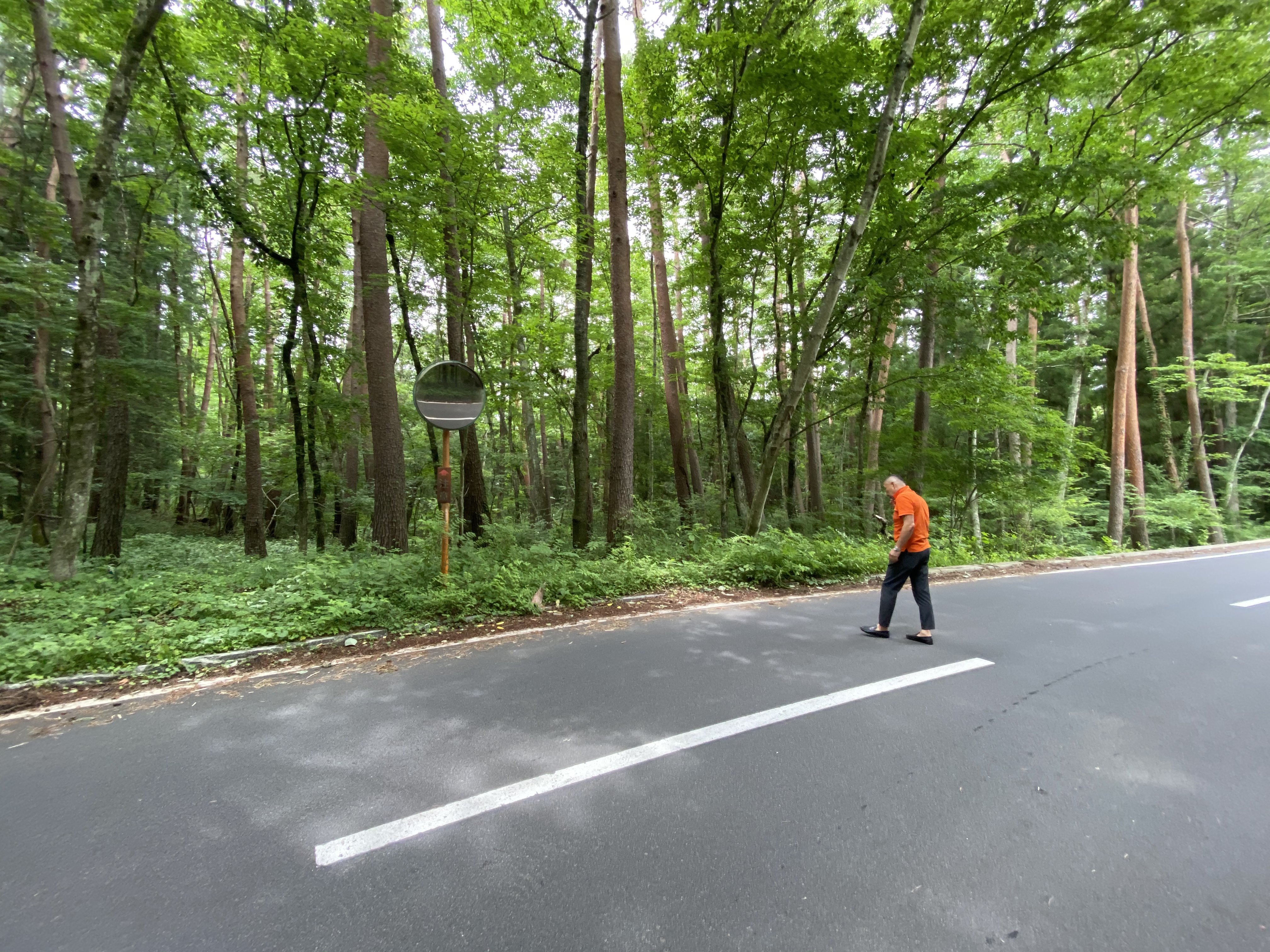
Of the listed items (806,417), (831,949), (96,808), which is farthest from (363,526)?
(831,949)

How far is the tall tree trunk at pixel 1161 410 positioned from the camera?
56.1ft

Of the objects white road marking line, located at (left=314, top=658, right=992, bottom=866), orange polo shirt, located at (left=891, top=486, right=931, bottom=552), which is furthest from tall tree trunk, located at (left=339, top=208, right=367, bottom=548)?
orange polo shirt, located at (left=891, top=486, right=931, bottom=552)

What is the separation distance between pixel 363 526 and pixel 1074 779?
685 inches

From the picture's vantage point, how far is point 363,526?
52.5 feet

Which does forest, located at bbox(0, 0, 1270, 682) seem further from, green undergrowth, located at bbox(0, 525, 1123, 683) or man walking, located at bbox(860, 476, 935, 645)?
man walking, located at bbox(860, 476, 935, 645)

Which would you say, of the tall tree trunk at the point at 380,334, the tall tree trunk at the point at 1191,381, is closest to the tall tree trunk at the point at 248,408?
the tall tree trunk at the point at 380,334

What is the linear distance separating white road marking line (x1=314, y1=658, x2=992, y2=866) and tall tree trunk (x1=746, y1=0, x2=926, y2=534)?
191 inches

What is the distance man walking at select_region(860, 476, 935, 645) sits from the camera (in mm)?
4699

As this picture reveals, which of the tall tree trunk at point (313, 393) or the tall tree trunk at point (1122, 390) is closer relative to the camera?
the tall tree trunk at point (313, 393)

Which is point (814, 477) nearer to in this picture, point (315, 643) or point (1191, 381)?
point (315, 643)

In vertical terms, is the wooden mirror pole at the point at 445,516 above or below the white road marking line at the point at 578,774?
above

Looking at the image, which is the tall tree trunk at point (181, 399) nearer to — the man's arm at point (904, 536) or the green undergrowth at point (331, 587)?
the green undergrowth at point (331, 587)

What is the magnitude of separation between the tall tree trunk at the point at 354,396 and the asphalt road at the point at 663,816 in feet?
26.5

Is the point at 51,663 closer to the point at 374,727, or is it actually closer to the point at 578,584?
the point at 374,727
